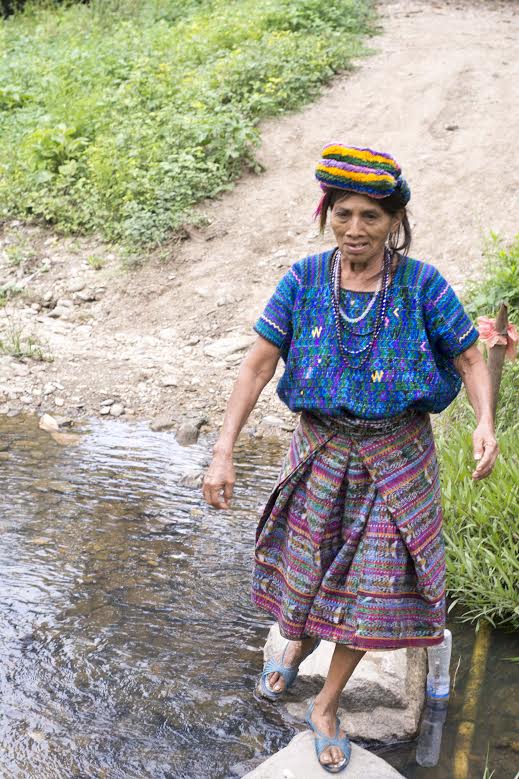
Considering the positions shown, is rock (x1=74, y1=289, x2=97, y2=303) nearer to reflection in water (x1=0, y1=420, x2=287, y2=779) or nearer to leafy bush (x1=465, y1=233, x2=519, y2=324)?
reflection in water (x1=0, y1=420, x2=287, y2=779)

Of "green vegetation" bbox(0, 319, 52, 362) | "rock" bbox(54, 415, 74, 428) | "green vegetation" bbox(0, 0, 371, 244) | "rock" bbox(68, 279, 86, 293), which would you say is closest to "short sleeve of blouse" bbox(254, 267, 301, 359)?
"rock" bbox(54, 415, 74, 428)

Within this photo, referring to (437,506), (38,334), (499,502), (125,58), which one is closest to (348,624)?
(437,506)

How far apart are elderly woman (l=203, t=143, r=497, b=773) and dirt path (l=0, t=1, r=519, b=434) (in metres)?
3.42

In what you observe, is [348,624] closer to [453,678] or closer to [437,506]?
[437,506]

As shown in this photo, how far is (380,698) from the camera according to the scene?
115 inches

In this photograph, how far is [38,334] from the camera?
23.4ft

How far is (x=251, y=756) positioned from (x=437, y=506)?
96cm

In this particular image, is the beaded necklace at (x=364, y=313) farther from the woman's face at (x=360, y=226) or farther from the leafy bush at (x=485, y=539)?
the leafy bush at (x=485, y=539)

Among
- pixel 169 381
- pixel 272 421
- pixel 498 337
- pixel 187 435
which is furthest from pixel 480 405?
pixel 169 381

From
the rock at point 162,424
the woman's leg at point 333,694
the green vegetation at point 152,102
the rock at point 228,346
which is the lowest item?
Result: the rock at point 228,346

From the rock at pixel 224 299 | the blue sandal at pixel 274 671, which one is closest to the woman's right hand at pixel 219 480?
the blue sandal at pixel 274 671

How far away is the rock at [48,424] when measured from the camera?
574cm

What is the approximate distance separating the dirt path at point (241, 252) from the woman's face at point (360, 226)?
354 cm

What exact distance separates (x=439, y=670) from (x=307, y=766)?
63 cm
